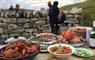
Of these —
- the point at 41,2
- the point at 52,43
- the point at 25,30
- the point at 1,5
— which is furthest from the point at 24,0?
the point at 52,43

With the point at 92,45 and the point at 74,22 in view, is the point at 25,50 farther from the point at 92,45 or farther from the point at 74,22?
the point at 74,22

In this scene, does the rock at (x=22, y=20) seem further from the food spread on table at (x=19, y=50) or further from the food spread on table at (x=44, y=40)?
the food spread on table at (x=19, y=50)

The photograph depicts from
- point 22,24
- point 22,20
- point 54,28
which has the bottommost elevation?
point 54,28

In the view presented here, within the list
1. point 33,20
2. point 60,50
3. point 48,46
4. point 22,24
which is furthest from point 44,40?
point 22,24

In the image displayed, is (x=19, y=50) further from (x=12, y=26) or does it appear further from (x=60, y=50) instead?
(x=12, y=26)

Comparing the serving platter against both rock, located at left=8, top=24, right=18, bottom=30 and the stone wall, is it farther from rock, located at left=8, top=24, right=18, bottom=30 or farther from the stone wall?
rock, located at left=8, top=24, right=18, bottom=30

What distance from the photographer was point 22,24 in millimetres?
6109

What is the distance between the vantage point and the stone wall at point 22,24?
597 cm

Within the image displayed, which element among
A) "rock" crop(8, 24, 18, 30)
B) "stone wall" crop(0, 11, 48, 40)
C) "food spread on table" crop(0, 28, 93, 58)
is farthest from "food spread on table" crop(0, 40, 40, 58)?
"rock" crop(8, 24, 18, 30)

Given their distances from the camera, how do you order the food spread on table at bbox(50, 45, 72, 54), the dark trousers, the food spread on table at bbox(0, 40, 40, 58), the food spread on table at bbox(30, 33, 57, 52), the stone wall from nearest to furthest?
the food spread on table at bbox(0, 40, 40, 58) < the food spread on table at bbox(50, 45, 72, 54) < the food spread on table at bbox(30, 33, 57, 52) < the stone wall < the dark trousers

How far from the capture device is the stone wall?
5973mm

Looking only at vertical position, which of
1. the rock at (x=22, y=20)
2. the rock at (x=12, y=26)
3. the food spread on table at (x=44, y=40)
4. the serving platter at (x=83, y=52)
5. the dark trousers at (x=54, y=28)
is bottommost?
the dark trousers at (x=54, y=28)

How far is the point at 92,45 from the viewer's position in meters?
2.23

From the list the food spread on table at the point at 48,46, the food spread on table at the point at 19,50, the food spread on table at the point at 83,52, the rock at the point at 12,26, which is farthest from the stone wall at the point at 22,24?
the food spread on table at the point at 19,50
